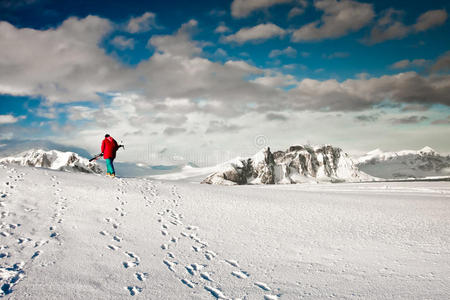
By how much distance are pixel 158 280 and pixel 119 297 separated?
4.58ft

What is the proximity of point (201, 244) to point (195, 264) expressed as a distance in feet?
6.82

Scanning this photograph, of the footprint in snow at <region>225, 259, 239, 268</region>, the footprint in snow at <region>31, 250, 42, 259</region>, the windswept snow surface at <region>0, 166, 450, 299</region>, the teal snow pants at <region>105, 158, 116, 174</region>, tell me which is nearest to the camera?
the windswept snow surface at <region>0, 166, 450, 299</region>

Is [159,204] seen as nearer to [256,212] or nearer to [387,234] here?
[256,212]

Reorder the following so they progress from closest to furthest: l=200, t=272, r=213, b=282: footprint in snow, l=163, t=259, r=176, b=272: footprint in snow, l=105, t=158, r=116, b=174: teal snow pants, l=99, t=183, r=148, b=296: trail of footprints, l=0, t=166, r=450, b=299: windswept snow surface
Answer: l=99, t=183, r=148, b=296: trail of footprints → l=0, t=166, r=450, b=299: windswept snow surface → l=200, t=272, r=213, b=282: footprint in snow → l=163, t=259, r=176, b=272: footprint in snow → l=105, t=158, r=116, b=174: teal snow pants

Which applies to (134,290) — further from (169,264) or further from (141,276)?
(169,264)

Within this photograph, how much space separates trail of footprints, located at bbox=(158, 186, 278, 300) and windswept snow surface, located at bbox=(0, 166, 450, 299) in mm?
62

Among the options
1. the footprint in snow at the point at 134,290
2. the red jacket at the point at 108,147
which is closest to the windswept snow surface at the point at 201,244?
the footprint in snow at the point at 134,290

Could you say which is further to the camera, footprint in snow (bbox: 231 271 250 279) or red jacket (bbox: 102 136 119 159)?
red jacket (bbox: 102 136 119 159)

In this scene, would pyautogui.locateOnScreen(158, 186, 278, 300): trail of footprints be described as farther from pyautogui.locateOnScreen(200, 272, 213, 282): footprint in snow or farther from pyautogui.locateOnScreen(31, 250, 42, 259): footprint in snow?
pyautogui.locateOnScreen(31, 250, 42, 259): footprint in snow

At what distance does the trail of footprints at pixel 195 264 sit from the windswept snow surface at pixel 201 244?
6 centimetres

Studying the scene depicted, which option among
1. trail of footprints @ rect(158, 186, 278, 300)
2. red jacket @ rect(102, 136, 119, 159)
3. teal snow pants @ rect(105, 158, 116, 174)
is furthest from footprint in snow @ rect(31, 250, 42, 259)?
teal snow pants @ rect(105, 158, 116, 174)

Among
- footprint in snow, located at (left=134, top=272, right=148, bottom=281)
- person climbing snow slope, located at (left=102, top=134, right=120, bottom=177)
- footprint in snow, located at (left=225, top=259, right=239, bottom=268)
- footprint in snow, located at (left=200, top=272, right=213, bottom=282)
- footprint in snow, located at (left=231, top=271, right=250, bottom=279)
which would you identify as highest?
person climbing snow slope, located at (left=102, top=134, right=120, bottom=177)

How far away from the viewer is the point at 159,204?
16641 millimetres

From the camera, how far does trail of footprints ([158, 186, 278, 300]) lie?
7984 mm
